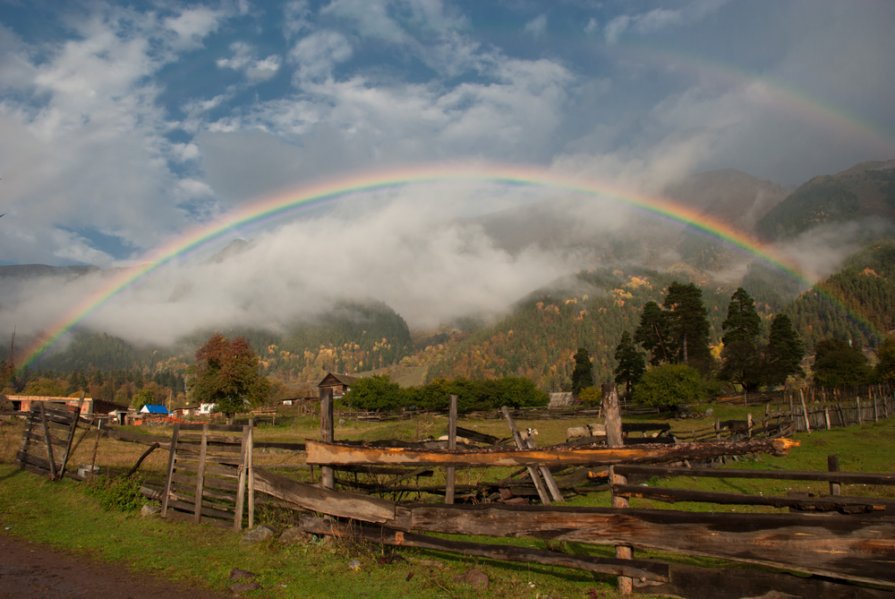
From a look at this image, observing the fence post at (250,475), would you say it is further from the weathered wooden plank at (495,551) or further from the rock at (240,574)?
the rock at (240,574)

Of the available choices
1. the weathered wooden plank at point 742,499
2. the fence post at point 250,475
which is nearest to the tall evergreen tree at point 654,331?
the weathered wooden plank at point 742,499

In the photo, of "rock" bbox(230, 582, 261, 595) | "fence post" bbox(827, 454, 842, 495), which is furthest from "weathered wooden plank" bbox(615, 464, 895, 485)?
"rock" bbox(230, 582, 261, 595)

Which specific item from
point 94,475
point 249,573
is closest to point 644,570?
point 249,573

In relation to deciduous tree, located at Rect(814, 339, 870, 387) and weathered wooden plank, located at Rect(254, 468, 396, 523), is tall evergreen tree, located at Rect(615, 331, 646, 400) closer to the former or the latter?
deciduous tree, located at Rect(814, 339, 870, 387)

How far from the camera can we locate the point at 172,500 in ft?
38.9

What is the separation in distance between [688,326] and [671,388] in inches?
1066

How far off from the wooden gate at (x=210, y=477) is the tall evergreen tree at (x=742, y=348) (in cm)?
7083

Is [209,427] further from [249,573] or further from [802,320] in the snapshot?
[802,320]

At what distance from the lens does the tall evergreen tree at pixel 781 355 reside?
6819cm

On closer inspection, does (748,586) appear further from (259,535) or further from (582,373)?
(582,373)

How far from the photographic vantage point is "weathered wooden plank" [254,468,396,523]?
341 inches

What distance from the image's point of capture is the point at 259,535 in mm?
9695

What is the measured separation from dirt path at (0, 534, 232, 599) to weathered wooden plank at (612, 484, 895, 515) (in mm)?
5585

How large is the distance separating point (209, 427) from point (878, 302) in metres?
219
